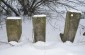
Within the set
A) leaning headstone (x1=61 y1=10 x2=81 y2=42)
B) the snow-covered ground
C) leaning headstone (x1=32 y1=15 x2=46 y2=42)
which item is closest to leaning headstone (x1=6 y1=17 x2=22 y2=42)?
the snow-covered ground

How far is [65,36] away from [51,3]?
2.02 m

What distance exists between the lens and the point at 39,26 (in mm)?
3619

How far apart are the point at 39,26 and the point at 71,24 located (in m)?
0.59

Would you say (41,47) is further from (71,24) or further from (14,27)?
(71,24)

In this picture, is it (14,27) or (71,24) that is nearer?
(14,27)

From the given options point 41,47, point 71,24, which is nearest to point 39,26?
point 41,47

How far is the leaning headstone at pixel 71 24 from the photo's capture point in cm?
368

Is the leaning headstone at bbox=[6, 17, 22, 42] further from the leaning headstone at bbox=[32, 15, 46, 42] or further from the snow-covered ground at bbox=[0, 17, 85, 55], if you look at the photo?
the leaning headstone at bbox=[32, 15, 46, 42]

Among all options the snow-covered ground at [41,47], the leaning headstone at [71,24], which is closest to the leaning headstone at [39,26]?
the snow-covered ground at [41,47]

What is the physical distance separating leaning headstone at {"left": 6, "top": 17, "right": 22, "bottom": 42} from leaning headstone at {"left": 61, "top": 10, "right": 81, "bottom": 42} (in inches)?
33.4

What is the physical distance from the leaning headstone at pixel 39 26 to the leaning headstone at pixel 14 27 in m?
0.26

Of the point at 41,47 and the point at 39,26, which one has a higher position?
the point at 39,26

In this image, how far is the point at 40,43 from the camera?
3.70 metres

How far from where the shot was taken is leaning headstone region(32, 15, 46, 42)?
3.55 m
